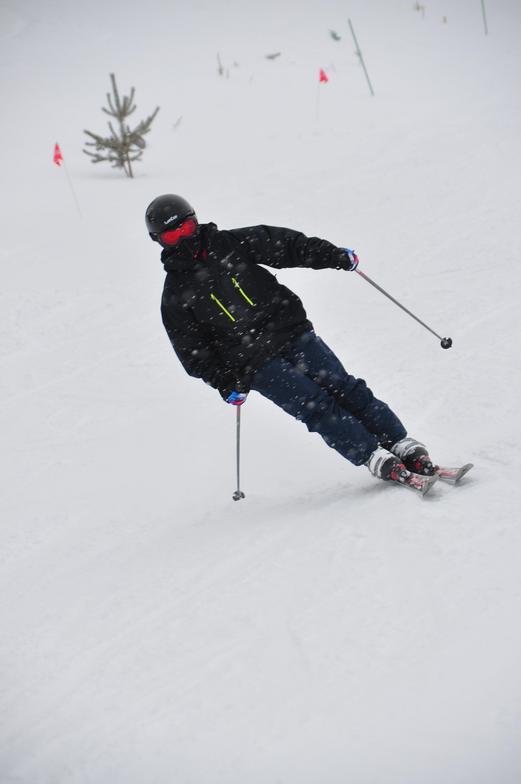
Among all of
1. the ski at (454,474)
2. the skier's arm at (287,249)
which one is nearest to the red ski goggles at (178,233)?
the skier's arm at (287,249)

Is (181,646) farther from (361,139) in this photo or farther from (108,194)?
(361,139)

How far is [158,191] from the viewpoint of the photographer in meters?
11.3

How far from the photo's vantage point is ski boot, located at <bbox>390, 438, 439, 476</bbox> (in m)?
3.86

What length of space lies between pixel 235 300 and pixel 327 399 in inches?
30.1

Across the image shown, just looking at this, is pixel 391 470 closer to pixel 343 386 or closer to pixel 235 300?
pixel 343 386

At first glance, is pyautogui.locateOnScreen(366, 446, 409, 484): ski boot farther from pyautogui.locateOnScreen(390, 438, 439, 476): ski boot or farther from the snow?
the snow

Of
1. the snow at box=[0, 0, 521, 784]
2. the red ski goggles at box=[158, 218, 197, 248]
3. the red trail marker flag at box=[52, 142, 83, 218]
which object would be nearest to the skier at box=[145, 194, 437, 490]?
the red ski goggles at box=[158, 218, 197, 248]

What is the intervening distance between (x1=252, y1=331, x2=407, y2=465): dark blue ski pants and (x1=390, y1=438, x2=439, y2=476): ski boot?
0.23 feet

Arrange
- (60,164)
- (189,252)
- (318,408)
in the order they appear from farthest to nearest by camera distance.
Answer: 1. (60,164)
2. (318,408)
3. (189,252)

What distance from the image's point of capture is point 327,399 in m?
3.96

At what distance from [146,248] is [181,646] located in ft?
24.6

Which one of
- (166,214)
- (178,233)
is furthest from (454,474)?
(166,214)

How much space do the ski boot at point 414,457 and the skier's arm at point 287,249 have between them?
107cm

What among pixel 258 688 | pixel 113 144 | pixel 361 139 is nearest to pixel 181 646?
pixel 258 688
